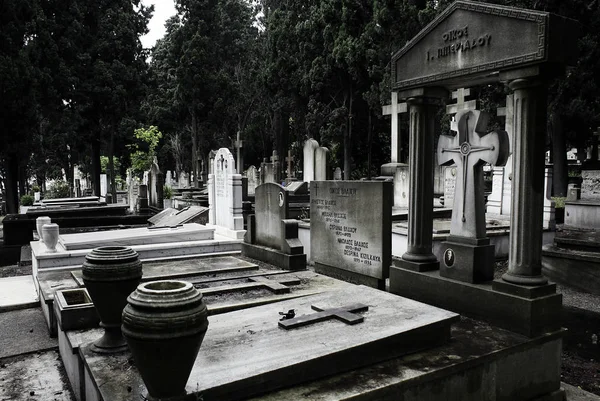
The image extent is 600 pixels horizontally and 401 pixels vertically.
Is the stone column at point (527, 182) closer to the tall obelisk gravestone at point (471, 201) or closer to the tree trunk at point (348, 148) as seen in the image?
the tall obelisk gravestone at point (471, 201)

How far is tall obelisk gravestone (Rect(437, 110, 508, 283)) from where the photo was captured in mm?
4668

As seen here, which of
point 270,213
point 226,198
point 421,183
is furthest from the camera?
point 226,198

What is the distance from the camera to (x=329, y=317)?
13.1 feet

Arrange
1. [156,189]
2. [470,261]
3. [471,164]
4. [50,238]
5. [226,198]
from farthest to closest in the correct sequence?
[156,189] → [226,198] → [50,238] → [471,164] → [470,261]

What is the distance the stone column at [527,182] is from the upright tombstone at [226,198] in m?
7.43

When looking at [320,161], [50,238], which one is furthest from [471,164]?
[320,161]

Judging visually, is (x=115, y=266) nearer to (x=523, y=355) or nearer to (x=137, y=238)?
(x=523, y=355)

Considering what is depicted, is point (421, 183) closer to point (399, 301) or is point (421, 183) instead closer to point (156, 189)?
point (399, 301)

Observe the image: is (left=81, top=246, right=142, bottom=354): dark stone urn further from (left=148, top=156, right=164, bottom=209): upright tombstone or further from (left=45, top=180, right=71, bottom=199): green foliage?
(left=45, top=180, right=71, bottom=199): green foliage

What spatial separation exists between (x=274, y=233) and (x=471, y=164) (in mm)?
3916

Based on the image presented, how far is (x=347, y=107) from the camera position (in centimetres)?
2980

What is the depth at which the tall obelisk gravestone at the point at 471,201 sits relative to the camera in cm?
467

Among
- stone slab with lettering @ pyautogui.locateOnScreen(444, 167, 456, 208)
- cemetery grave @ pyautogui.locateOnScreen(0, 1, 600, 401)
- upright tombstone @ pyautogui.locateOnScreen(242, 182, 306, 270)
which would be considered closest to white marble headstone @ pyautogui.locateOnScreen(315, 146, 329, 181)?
stone slab with lettering @ pyautogui.locateOnScreen(444, 167, 456, 208)

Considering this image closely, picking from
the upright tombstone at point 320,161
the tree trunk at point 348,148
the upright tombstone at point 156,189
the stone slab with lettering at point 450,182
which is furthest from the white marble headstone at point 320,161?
the tree trunk at point 348,148
